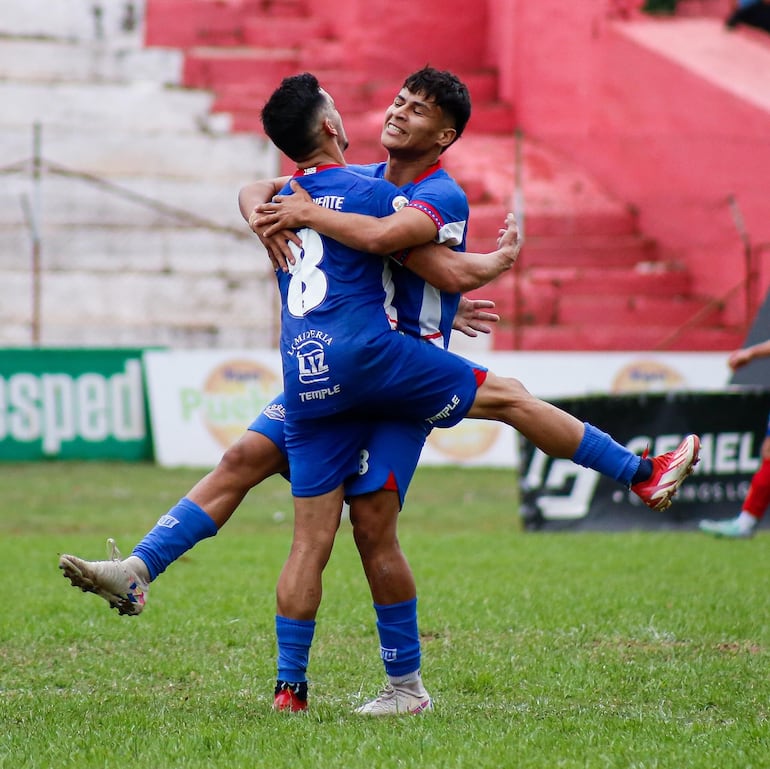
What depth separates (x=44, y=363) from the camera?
1614 centimetres

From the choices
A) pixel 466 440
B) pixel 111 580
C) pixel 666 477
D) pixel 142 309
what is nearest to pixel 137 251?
pixel 142 309

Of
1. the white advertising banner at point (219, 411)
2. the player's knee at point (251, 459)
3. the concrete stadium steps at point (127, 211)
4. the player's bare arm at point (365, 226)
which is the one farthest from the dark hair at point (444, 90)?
the concrete stadium steps at point (127, 211)

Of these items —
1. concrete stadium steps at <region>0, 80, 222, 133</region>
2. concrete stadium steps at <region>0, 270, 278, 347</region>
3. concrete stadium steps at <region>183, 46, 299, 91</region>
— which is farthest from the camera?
concrete stadium steps at <region>183, 46, 299, 91</region>

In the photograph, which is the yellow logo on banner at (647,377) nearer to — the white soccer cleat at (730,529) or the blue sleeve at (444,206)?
the white soccer cleat at (730,529)

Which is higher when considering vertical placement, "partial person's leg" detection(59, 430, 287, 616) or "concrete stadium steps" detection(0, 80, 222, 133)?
"partial person's leg" detection(59, 430, 287, 616)

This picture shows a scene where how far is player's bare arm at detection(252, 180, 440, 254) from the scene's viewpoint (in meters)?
4.61

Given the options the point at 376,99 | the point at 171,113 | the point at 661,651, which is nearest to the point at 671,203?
the point at 376,99

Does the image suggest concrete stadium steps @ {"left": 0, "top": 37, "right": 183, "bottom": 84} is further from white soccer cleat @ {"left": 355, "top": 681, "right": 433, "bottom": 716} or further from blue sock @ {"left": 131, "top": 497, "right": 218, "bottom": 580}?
white soccer cleat @ {"left": 355, "top": 681, "right": 433, "bottom": 716}

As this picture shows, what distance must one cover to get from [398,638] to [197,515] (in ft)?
2.97

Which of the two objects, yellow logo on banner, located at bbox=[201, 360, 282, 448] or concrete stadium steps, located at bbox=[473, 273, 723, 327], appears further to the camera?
concrete stadium steps, located at bbox=[473, 273, 723, 327]

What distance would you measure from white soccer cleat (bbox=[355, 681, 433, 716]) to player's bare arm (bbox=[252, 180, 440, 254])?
160cm

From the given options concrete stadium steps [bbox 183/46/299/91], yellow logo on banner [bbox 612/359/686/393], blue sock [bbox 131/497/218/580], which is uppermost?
blue sock [bbox 131/497/218/580]

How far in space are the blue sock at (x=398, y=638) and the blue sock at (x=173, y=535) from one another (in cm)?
75

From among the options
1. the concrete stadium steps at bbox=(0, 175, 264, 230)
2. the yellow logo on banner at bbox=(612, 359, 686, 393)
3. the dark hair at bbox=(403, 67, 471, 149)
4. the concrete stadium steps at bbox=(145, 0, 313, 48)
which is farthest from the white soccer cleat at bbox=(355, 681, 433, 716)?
the concrete stadium steps at bbox=(145, 0, 313, 48)
